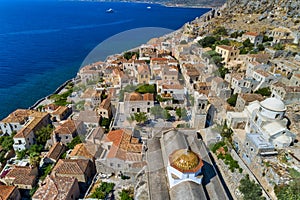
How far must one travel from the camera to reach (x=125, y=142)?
79.5 ft

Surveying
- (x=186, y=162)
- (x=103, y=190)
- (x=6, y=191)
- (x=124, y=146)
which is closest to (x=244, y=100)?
(x=186, y=162)

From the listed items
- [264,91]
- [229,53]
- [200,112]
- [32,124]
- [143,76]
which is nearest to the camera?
[200,112]

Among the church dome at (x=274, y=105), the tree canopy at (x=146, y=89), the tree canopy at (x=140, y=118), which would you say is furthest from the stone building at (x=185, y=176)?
the tree canopy at (x=146, y=89)

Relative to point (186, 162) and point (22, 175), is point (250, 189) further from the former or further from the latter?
point (22, 175)

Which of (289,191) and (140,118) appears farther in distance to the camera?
(140,118)

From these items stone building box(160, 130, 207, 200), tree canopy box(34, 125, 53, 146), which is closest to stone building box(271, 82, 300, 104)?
stone building box(160, 130, 207, 200)

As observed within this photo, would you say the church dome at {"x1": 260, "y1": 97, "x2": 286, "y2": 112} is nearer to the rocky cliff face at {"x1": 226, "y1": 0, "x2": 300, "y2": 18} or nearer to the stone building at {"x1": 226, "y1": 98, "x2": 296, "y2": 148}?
the stone building at {"x1": 226, "y1": 98, "x2": 296, "y2": 148}

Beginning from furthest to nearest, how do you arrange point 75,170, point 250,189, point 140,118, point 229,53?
point 229,53 < point 140,118 < point 75,170 < point 250,189

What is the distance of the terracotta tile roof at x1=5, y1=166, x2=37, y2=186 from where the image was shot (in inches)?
876

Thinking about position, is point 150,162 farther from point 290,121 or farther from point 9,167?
point 9,167

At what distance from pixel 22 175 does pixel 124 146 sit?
11170 mm

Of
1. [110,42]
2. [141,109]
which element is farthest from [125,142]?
[110,42]

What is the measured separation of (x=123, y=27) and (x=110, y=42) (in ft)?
184

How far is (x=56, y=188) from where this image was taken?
19.6 metres
